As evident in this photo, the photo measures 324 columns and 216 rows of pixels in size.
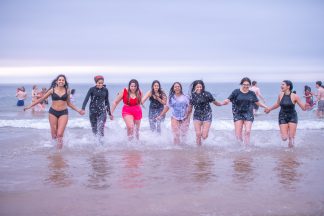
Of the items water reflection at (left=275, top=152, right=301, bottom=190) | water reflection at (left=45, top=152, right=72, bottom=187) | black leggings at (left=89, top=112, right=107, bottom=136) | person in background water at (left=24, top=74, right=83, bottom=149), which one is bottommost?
water reflection at (left=275, top=152, right=301, bottom=190)

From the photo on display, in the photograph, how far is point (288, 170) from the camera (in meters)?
7.28

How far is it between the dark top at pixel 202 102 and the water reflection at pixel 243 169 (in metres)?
1.68

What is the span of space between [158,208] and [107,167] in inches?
104

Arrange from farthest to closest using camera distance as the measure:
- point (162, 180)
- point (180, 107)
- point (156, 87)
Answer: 1. point (156, 87)
2. point (180, 107)
3. point (162, 180)

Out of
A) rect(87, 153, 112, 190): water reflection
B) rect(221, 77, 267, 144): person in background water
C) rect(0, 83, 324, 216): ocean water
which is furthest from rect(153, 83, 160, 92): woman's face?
rect(87, 153, 112, 190): water reflection

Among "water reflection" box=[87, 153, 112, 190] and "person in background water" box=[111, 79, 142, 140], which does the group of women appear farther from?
"water reflection" box=[87, 153, 112, 190]

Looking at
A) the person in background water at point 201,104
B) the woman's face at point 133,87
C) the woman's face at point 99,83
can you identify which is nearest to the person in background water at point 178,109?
the person in background water at point 201,104

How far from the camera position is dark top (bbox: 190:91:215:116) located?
32.4ft

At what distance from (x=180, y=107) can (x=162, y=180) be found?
12.8ft

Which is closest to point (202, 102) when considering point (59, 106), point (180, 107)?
point (180, 107)

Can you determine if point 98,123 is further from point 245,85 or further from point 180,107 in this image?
point 245,85

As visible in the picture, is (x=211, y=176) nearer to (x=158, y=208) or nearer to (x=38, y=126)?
(x=158, y=208)

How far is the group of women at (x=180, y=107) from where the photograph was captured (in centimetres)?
931

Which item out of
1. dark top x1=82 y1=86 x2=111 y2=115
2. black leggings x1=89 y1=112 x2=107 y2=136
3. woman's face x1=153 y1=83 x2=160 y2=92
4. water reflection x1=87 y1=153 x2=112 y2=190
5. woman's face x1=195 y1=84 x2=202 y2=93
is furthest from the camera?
woman's face x1=153 y1=83 x2=160 y2=92
